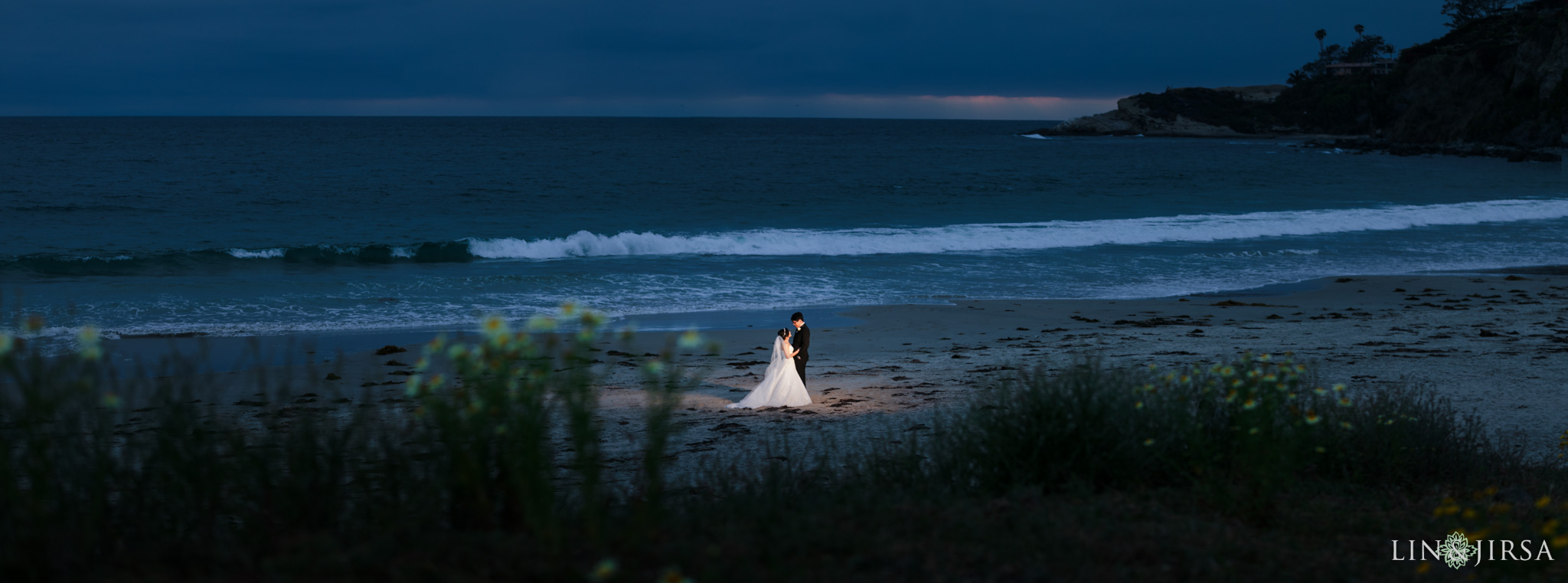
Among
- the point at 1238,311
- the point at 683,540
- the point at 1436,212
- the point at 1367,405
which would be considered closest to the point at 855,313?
the point at 1238,311

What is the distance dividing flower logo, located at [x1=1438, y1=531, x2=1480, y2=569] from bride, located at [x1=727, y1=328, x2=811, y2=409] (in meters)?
6.19

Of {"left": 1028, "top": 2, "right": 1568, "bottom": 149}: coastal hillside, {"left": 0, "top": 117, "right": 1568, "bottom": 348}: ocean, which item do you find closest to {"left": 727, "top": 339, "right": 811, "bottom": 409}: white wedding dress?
{"left": 0, "top": 117, "right": 1568, "bottom": 348}: ocean

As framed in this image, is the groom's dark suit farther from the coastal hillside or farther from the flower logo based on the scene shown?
the coastal hillside

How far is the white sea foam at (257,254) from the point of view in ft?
81.6

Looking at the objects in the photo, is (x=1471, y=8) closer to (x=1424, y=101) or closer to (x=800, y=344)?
(x=1424, y=101)

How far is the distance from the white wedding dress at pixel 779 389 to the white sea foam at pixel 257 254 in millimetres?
19849

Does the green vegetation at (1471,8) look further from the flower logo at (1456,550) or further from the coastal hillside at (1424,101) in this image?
the flower logo at (1456,550)

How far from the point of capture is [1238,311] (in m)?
16.5

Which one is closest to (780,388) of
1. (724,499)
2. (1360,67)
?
(724,499)

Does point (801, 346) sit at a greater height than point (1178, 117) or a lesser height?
lesser

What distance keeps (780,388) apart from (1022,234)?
2156 centimetres

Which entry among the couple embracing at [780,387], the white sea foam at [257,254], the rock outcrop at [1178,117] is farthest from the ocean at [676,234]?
the rock outcrop at [1178,117]

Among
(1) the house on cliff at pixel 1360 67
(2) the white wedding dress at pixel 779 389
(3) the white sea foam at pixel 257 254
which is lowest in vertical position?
(2) the white wedding dress at pixel 779 389

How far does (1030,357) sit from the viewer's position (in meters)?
12.3
